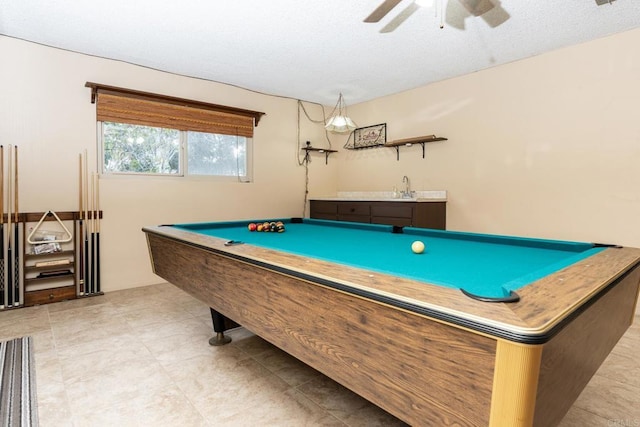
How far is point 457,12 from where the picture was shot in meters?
2.61

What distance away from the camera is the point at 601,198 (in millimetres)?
3121

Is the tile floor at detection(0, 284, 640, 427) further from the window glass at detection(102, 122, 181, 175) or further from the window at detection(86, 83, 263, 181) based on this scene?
the window at detection(86, 83, 263, 181)

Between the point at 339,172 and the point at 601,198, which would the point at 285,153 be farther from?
the point at 601,198

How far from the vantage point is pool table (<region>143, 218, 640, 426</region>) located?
2.49 ft

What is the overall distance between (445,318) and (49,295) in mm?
3820

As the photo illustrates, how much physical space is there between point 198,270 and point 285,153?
3.32 metres

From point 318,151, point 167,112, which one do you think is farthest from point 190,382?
point 318,151

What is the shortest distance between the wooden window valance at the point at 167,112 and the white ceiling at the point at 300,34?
349 mm

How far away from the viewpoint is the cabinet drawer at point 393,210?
13.0ft

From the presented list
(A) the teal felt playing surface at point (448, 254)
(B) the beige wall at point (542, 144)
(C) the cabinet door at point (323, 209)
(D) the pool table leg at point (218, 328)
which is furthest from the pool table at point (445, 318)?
(C) the cabinet door at point (323, 209)

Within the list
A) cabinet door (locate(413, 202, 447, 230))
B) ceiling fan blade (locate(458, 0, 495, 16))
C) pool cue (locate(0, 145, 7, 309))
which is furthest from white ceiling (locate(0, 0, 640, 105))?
cabinet door (locate(413, 202, 447, 230))

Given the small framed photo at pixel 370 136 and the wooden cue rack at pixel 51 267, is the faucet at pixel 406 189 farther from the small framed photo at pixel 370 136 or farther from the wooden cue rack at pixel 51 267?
the wooden cue rack at pixel 51 267

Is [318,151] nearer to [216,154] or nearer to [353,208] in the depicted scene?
[353,208]

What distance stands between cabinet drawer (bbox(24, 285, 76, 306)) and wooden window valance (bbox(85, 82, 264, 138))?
5.68ft
